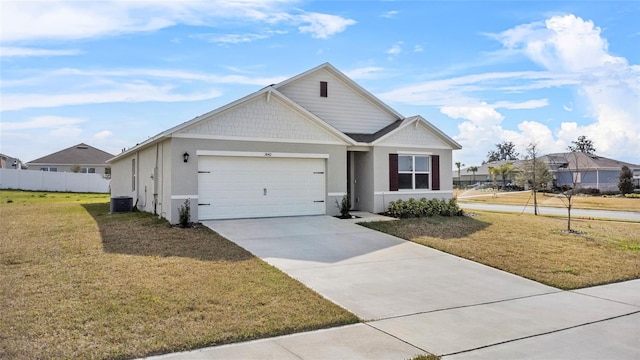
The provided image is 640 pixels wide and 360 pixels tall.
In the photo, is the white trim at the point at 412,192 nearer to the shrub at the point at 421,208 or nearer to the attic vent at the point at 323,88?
the shrub at the point at 421,208

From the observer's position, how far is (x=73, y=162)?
51.2 metres

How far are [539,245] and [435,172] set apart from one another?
710 centimetres

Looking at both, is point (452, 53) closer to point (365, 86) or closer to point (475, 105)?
point (365, 86)

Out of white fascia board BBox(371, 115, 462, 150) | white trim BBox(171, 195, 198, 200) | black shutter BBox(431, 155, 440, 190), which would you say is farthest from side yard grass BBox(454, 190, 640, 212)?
white trim BBox(171, 195, 198, 200)

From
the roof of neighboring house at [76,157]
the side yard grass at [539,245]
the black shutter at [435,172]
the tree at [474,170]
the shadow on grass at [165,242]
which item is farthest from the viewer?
the tree at [474,170]

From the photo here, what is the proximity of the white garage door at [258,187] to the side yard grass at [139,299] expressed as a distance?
3.45m

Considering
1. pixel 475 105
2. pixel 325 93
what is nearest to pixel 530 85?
pixel 475 105

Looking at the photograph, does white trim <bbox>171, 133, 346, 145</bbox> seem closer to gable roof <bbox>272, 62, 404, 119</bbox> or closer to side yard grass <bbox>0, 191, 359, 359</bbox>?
gable roof <bbox>272, 62, 404, 119</bbox>

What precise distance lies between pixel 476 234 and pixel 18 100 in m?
16.4

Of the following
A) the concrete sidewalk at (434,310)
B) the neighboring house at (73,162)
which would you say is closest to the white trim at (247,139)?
the concrete sidewalk at (434,310)

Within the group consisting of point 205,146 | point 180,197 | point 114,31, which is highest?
point 114,31

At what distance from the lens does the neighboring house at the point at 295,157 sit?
14195mm

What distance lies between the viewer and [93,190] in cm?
4225

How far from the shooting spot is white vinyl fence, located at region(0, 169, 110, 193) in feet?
128
